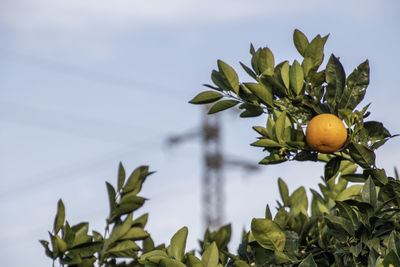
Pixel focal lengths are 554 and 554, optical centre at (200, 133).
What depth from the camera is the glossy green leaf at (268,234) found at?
1.68m

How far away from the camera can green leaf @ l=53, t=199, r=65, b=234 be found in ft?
7.39

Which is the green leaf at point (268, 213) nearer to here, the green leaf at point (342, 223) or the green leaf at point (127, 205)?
the green leaf at point (342, 223)

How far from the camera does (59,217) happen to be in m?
2.26

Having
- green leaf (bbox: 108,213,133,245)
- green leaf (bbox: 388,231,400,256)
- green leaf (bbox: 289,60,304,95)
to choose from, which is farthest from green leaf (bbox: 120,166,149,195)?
green leaf (bbox: 388,231,400,256)

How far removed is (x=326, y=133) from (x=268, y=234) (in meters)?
0.37

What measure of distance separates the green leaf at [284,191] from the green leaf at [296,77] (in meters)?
0.83

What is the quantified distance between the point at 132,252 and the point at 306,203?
79 centimetres

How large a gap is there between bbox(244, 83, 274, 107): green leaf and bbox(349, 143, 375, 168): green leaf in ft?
0.96

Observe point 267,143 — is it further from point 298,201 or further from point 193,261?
point 298,201

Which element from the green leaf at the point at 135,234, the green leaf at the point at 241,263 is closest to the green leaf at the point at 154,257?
the green leaf at the point at 241,263

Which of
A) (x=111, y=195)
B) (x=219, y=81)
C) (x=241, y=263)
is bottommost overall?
(x=241, y=263)

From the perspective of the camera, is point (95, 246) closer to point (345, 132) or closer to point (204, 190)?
point (345, 132)

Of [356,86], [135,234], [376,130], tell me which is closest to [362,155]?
[376,130]

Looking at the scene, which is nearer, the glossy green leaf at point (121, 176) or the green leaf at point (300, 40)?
the green leaf at point (300, 40)
